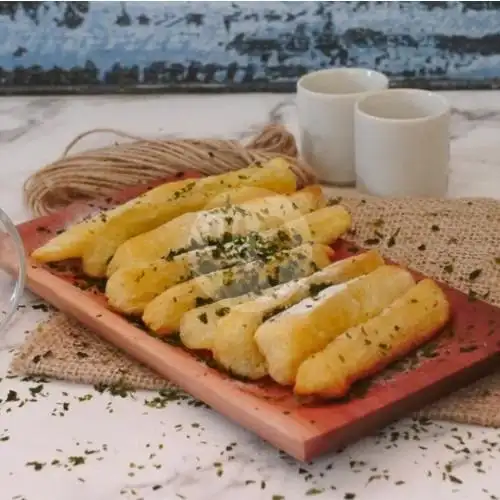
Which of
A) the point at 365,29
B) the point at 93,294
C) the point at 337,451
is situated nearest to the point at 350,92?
the point at 365,29

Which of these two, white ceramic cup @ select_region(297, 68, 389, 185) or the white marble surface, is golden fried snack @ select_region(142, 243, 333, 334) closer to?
the white marble surface

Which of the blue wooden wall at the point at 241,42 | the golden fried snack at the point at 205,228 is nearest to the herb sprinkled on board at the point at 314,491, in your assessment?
the golden fried snack at the point at 205,228

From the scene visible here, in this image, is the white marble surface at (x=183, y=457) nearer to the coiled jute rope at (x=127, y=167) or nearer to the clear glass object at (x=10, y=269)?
the clear glass object at (x=10, y=269)

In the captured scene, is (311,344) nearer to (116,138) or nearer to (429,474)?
(429,474)

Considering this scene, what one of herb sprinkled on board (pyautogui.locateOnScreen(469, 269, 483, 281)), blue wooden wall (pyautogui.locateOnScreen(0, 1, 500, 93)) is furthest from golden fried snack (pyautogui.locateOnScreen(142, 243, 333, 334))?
blue wooden wall (pyautogui.locateOnScreen(0, 1, 500, 93))

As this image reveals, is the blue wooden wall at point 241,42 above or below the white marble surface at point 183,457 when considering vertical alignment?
above

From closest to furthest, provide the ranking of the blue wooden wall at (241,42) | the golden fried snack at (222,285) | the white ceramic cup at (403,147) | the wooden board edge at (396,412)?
the wooden board edge at (396,412)
the golden fried snack at (222,285)
the white ceramic cup at (403,147)
the blue wooden wall at (241,42)
